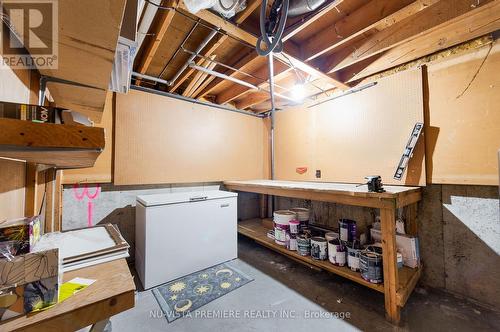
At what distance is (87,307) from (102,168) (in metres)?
Result: 1.70

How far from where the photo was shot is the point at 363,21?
137 cm

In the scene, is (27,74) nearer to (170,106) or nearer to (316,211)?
(170,106)

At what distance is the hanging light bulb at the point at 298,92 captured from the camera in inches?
90.3

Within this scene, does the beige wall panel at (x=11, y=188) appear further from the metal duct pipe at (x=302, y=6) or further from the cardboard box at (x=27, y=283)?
the metal duct pipe at (x=302, y=6)

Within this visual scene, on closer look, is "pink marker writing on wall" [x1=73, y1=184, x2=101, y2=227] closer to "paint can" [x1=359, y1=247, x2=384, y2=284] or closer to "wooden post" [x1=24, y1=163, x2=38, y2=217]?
"wooden post" [x1=24, y1=163, x2=38, y2=217]

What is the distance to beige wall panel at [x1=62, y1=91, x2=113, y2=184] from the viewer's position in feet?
5.72

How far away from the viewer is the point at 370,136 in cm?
192

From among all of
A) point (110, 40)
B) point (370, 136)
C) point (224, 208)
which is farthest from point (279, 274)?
point (110, 40)

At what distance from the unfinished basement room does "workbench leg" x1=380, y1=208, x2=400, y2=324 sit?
0.01m

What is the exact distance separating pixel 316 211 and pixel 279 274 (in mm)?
885

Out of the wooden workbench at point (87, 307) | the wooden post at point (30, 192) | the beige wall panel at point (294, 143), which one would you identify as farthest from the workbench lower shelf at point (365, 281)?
the wooden post at point (30, 192)

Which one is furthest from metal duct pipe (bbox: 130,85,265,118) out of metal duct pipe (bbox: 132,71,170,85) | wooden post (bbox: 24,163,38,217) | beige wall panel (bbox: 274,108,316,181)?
wooden post (bbox: 24,163,38,217)

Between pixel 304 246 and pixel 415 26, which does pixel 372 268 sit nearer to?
pixel 304 246

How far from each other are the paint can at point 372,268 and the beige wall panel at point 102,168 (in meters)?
2.22
